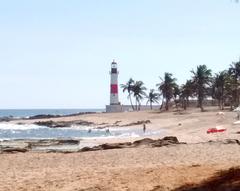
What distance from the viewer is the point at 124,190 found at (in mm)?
12516

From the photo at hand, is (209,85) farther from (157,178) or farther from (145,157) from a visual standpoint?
(157,178)

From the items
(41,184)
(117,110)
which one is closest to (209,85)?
(117,110)

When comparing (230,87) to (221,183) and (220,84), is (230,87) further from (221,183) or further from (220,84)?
(221,183)

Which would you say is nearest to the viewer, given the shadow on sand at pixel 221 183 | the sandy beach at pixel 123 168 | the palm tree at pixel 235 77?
the shadow on sand at pixel 221 183

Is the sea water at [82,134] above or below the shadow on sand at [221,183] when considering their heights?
below

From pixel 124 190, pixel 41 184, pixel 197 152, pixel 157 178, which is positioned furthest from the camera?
pixel 197 152

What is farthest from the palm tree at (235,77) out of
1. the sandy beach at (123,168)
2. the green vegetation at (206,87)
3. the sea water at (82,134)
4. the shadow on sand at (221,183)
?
the shadow on sand at (221,183)

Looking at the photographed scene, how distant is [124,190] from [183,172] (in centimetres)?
188

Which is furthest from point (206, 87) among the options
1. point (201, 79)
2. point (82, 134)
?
point (82, 134)

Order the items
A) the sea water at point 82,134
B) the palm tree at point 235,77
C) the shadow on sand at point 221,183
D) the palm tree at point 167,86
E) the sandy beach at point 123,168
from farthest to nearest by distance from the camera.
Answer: the palm tree at point 167,86, the palm tree at point 235,77, the sea water at point 82,134, the sandy beach at point 123,168, the shadow on sand at point 221,183

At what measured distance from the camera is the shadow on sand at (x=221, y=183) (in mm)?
10570

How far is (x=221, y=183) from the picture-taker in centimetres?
1098

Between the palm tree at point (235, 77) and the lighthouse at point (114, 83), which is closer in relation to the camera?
the palm tree at point (235, 77)

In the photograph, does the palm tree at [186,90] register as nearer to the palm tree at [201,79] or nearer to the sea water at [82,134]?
the palm tree at [201,79]
